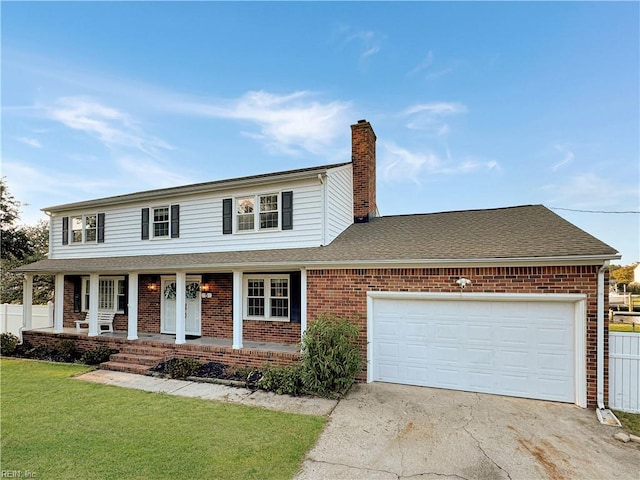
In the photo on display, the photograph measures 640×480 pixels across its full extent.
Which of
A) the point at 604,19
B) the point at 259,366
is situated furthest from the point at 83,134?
the point at 604,19

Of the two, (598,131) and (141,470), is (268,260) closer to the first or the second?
(141,470)

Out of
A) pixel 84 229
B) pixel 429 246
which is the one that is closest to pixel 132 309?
pixel 84 229

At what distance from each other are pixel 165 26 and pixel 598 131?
1610 centimetres

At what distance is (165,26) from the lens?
1148 cm

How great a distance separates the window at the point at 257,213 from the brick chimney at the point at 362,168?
122 inches

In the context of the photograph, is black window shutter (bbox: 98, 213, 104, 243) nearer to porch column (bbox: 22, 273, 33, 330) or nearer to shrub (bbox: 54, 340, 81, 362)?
porch column (bbox: 22, 273, 33, 330)

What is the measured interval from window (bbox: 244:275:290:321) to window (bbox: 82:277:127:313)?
5786 mm

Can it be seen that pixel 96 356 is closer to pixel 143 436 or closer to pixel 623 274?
pixel 143 436

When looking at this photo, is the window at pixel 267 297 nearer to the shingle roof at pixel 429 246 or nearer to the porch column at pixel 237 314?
the shingle roof at pixel 429 246

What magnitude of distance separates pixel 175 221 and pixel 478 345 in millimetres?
10101

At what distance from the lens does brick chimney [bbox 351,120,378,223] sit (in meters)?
11.3

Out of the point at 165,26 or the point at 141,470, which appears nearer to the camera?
the point at 141,470

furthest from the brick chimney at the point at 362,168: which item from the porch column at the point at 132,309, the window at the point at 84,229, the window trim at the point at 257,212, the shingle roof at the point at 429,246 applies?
the window at the point at 84,229

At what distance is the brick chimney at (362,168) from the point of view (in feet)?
37.2
